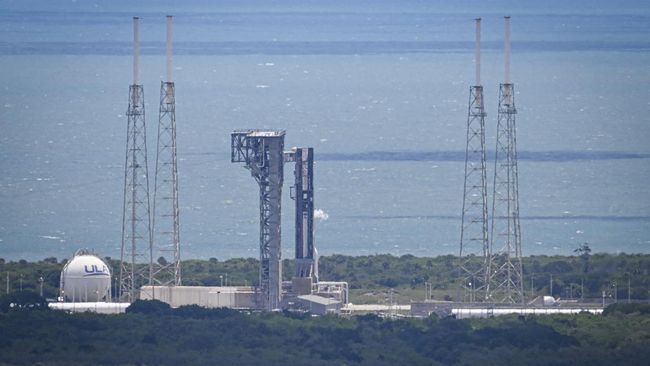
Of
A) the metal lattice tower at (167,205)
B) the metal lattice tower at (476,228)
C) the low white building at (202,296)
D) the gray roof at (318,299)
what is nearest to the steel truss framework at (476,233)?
the metal lattice tower at (476,228)

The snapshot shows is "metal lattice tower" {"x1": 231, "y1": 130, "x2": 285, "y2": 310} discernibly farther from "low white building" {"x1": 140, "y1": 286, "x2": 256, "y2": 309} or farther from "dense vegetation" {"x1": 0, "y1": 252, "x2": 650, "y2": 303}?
"dense vegetation" {"x1": 0, "y1": 252, "x2": 650, "y2": 303}

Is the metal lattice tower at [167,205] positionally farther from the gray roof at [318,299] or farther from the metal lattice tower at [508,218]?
the metal lattice tower at [508,218]

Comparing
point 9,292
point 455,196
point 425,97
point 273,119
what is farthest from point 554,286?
point 425,97

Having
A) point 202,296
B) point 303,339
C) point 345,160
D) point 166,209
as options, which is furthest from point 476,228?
point 303,339

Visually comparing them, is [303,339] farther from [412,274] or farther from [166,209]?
[166,209]

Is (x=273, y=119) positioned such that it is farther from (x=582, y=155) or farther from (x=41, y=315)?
(x=41, y=315)

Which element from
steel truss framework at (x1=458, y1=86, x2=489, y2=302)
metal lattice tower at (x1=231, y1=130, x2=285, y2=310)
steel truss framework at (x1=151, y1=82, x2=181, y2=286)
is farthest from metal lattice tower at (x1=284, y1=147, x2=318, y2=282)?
steel truss framework at (x1=458, y1=86, x2=489, y2=302)
